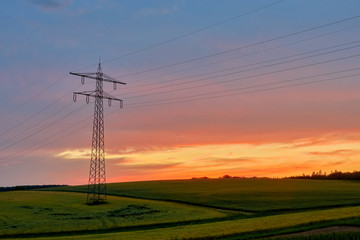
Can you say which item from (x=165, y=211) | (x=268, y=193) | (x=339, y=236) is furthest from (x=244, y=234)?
(x=268, y=193)

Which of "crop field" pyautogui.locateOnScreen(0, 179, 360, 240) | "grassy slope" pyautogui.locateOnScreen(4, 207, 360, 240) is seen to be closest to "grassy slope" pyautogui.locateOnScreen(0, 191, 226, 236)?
"crop field" pyautogui.locateOnScreen(0, 179, 360, 240)

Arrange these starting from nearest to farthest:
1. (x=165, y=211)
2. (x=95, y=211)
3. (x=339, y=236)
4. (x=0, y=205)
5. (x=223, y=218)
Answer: (x=339, y=236)
(x=223, y=218)
(x=165, y=211)
(x=95, y=211)
(x=0, y=205)

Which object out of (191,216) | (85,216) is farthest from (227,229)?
(85,216)

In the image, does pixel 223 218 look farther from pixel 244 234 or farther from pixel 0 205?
pixel 0 205

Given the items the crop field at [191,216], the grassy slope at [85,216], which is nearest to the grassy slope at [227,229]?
the crop field at [191,216]

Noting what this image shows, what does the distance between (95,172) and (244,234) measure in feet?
115

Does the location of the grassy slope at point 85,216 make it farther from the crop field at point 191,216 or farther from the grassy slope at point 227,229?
the grassy slope at point 227,229

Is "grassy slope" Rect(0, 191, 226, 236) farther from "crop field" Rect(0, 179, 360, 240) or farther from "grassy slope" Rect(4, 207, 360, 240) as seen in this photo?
"grassy slope" Rect(4, 207, 360, 240)

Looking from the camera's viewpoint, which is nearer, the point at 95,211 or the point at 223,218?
the point at 223,218

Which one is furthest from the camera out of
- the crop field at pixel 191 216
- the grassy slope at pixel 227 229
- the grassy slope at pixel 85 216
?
the grassy slope at pixel 85 216

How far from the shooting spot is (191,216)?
50.7 m

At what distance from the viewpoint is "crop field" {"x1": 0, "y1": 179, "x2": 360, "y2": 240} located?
35094mm

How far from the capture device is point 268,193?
7300 cm

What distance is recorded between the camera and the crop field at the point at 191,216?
3509 cm
